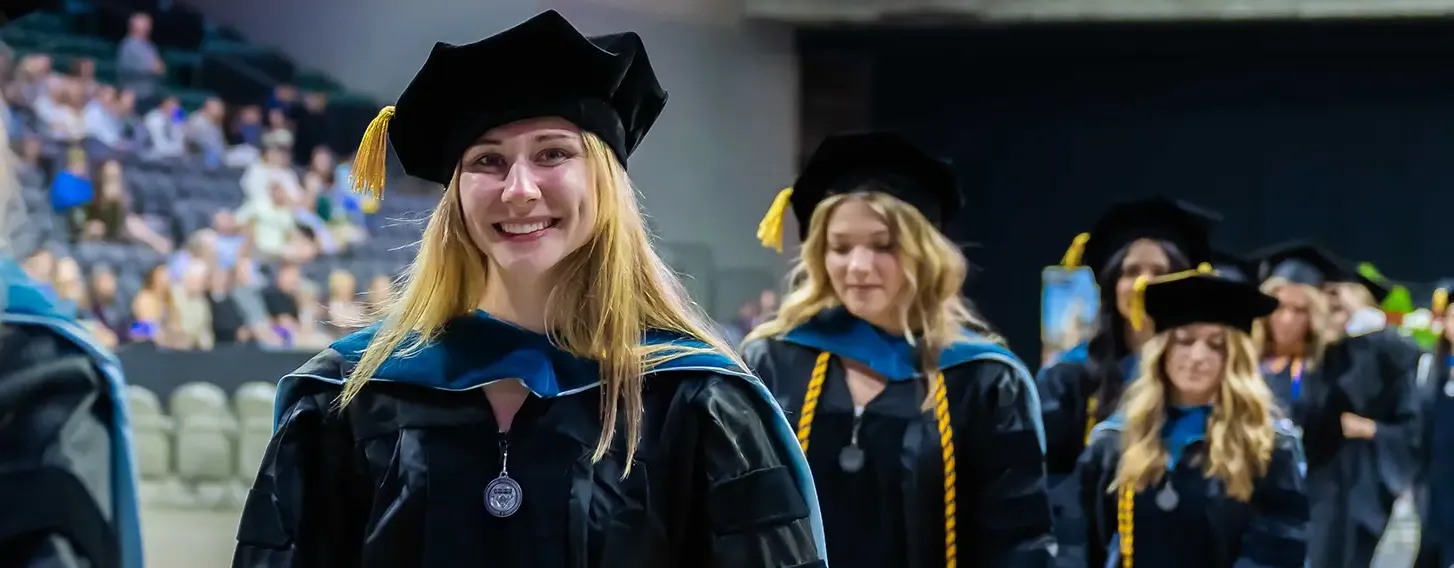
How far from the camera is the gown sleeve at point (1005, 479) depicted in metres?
3.34

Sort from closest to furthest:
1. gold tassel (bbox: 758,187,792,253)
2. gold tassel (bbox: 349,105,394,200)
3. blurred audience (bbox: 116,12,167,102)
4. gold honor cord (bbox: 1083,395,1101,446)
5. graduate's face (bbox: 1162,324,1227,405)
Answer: gold tassel (bbox: 349,105,394,200), gold tassel (bbox: 758,187,792,253), graduate's face (bbox: 1162,324,1227,405), gold honor cord (bbox: 1083,395,1101,446), blurred audience (bbox: 116,12,167,102)

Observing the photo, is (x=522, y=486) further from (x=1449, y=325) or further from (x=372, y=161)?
(x=1449, y=325)

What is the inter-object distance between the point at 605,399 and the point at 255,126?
32.7ft

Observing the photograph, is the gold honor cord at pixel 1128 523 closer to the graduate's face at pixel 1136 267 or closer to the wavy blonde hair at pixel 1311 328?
the graduate's face at pixel 1136 267

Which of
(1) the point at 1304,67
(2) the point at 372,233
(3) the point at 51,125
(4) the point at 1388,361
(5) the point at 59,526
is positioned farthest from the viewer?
(1) the point at 1304,67

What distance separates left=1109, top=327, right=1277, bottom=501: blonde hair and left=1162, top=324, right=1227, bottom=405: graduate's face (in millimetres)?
20

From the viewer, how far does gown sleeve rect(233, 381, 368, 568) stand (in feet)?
6.67

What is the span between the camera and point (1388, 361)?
7.32 metres

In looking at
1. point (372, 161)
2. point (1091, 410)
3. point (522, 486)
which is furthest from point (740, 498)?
point (1091, 410)

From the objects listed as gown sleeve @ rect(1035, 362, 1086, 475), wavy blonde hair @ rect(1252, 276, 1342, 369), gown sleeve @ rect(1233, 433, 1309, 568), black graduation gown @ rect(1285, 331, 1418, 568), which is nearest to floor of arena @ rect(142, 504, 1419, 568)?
gown sleeve @ rect(1035, 362, 1086, 475)

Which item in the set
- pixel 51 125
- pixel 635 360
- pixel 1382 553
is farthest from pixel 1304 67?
pixel 635 360

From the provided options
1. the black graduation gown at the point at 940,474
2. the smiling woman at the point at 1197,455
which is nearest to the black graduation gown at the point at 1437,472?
the smiling woman at the point at 1197,455

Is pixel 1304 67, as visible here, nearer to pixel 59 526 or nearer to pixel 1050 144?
pixel 1050 144

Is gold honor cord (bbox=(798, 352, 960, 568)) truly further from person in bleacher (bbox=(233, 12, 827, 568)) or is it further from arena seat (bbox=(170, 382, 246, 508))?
arena seat (bbox=(170, 382, 246, 508))
